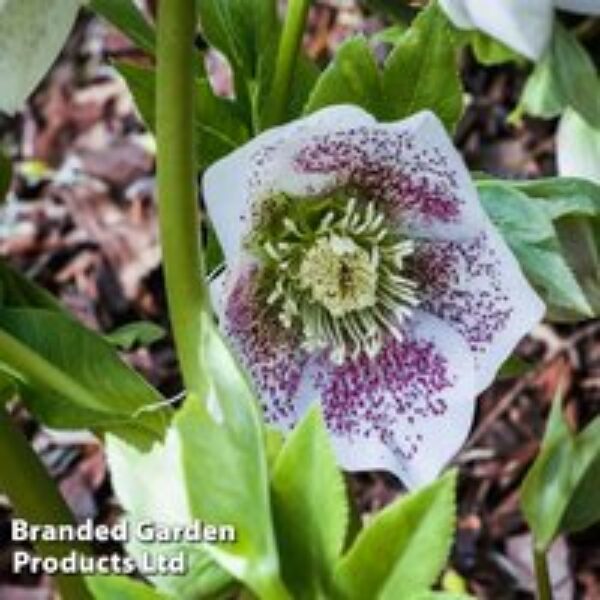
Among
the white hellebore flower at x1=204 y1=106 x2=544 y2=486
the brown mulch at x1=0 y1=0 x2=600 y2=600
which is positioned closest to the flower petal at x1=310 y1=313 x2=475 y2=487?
the white hellebore flower at x1=204 y1=106 x2=544 y2=486

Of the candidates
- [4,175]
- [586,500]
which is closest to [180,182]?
[4,175]

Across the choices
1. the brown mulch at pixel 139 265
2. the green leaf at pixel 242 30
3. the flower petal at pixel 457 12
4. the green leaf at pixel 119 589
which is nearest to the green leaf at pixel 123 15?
the green leaf at pixel 242 30

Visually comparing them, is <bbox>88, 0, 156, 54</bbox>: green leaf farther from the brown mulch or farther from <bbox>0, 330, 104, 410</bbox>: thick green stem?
the brown mulch

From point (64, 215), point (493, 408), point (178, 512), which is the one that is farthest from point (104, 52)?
point (178, 512)

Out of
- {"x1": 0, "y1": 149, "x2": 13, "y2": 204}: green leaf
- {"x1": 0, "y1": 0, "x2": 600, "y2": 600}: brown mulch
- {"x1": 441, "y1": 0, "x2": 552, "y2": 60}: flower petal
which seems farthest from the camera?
{"x1": 0, "y1": 0, "x2": 600, "y2": 600}: brown mulch

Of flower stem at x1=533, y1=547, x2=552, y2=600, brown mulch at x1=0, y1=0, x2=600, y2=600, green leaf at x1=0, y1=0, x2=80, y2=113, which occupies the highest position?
green leaf at x1=0, y1=0, x2=80, y2=113

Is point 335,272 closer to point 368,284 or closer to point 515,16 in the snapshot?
point 368,284

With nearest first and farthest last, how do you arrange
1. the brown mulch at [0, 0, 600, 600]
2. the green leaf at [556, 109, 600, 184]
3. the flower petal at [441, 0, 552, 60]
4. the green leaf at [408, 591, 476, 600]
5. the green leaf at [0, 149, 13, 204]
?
the green leaf at [408, 591, 476, 600] < the flower petal at [441, 0, 552, 60] < the green leaf at [0, 149, 13, 204] < the green leaf at [556, 109, 600, 184] < the brown mulch at [0, 0, 600, 600]

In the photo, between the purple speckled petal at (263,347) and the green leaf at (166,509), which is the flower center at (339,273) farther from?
the green leaf at (166,509)
